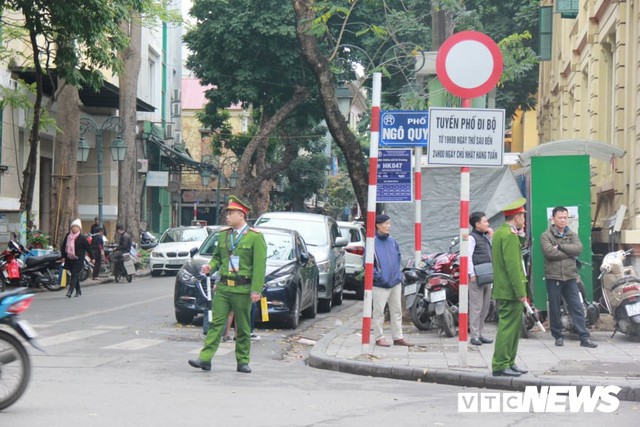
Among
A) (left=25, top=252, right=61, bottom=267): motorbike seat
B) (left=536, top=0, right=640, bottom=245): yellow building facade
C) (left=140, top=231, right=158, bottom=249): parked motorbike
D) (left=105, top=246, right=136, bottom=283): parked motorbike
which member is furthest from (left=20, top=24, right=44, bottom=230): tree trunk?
(left=140, top=231, right=158, bottom=249): parked motorbike

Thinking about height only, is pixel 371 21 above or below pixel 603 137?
above

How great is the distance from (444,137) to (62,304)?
1171cm

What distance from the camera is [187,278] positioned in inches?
652

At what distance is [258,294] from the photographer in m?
11.2

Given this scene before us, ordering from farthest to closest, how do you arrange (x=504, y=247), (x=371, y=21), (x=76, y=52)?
(x=371, y=21) → (x=76, y=52) → (x=504, y=247)

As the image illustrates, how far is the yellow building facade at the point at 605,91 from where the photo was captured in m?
17.7

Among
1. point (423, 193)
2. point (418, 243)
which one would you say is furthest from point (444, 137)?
point (423, 193)

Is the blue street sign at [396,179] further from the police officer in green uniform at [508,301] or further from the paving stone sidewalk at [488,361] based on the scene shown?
the police officer in green uniform at [508,301]

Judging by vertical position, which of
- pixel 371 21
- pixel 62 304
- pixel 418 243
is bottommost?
pixel 62 304

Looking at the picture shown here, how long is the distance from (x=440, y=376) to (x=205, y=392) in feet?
8.36

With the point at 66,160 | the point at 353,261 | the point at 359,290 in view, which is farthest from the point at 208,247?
the point at 66,160

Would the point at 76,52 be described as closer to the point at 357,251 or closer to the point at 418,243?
the point at 357,251

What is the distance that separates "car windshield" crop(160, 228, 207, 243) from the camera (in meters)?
34.3

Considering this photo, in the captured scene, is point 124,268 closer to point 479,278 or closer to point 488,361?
point 479,278
